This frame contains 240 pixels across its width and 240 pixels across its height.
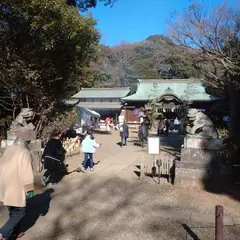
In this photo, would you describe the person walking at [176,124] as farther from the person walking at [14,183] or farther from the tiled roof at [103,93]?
the person walking at [14,183]

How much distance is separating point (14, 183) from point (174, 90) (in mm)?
29375

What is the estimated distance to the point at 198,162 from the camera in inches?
276

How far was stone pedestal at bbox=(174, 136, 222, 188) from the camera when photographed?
22.7 ft

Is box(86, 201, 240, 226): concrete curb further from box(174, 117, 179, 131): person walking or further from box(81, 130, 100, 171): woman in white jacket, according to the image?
box(174, 117, 179, 131): person walking

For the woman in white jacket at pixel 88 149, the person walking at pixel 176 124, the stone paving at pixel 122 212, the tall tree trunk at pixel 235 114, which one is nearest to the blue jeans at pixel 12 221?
the stone paving at pixel 122 212

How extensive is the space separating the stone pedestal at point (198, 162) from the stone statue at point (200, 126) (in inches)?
5.8

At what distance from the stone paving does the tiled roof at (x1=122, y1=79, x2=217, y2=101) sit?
822 inches

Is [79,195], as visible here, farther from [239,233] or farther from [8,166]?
[239,233]

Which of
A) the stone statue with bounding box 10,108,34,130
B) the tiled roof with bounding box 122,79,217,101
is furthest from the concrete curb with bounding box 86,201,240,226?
the tiled roof with bounding box 122,79,217,101

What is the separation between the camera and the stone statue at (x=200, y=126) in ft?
23.3

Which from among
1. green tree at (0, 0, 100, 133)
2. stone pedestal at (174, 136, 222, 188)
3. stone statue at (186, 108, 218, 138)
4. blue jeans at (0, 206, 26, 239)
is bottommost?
blue jeans at (0, 206, 26, 239)

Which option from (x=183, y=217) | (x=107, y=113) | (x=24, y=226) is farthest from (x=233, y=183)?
(x=107, y=113)

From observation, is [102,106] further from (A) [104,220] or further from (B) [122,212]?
(A) [104,220]

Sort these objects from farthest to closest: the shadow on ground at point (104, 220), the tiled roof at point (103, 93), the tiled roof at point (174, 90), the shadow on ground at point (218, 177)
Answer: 1. the tiled roof at point (103, 93)
2. the tiled roof at point (174, 90)
3. the shadow on ground at point (218, 177)
4. the shadow on ground at point (104, 220)
